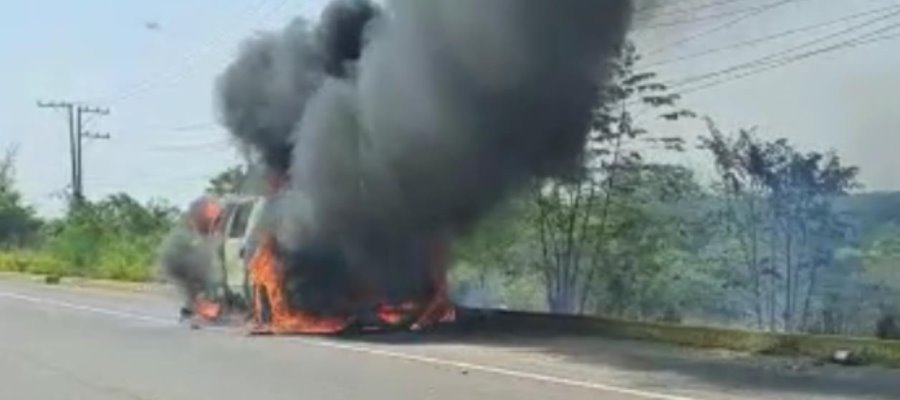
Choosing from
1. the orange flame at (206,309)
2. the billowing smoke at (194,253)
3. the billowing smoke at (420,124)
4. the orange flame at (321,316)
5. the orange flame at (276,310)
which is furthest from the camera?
the billowing smoke at (194,253)

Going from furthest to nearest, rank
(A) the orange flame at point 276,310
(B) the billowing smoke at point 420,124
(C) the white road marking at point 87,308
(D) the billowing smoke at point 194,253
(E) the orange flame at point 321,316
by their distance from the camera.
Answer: (C) the white road marking at point 87,308
(D) the billowing smoke at point 194,253
(A) the orange flame at point 276,310
(E) the orange flame at point 321,316
(B) the billowing smoke at point 420,124

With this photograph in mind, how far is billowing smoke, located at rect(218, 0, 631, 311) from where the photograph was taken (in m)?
17.5

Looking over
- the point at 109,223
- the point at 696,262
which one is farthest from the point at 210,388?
the point at 109,223

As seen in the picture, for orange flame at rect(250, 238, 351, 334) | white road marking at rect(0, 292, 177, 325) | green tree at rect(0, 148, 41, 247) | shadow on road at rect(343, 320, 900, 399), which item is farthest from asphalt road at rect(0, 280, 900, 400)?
green tree at rect(0, 148, 41, 247)

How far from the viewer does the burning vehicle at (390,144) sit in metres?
17.6

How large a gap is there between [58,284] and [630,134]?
1228 inches

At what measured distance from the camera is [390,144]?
770 inches

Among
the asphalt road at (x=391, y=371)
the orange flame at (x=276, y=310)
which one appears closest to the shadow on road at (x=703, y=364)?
the asphalt road at (x=391, y=371)

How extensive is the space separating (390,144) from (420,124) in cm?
81

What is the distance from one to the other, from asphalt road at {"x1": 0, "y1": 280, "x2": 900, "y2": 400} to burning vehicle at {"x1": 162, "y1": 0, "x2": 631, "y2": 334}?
1.11 meters

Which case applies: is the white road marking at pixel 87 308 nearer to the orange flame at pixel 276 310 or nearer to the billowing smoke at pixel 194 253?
the billowing smoke at pixel 194 253

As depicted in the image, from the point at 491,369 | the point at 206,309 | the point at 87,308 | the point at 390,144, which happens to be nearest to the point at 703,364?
the point at 491,369

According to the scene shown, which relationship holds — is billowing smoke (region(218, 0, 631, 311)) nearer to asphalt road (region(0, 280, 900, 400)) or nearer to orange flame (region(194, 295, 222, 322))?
asphalt road (region(0, 280, 900, 400))

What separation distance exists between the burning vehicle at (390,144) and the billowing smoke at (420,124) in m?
0.02
